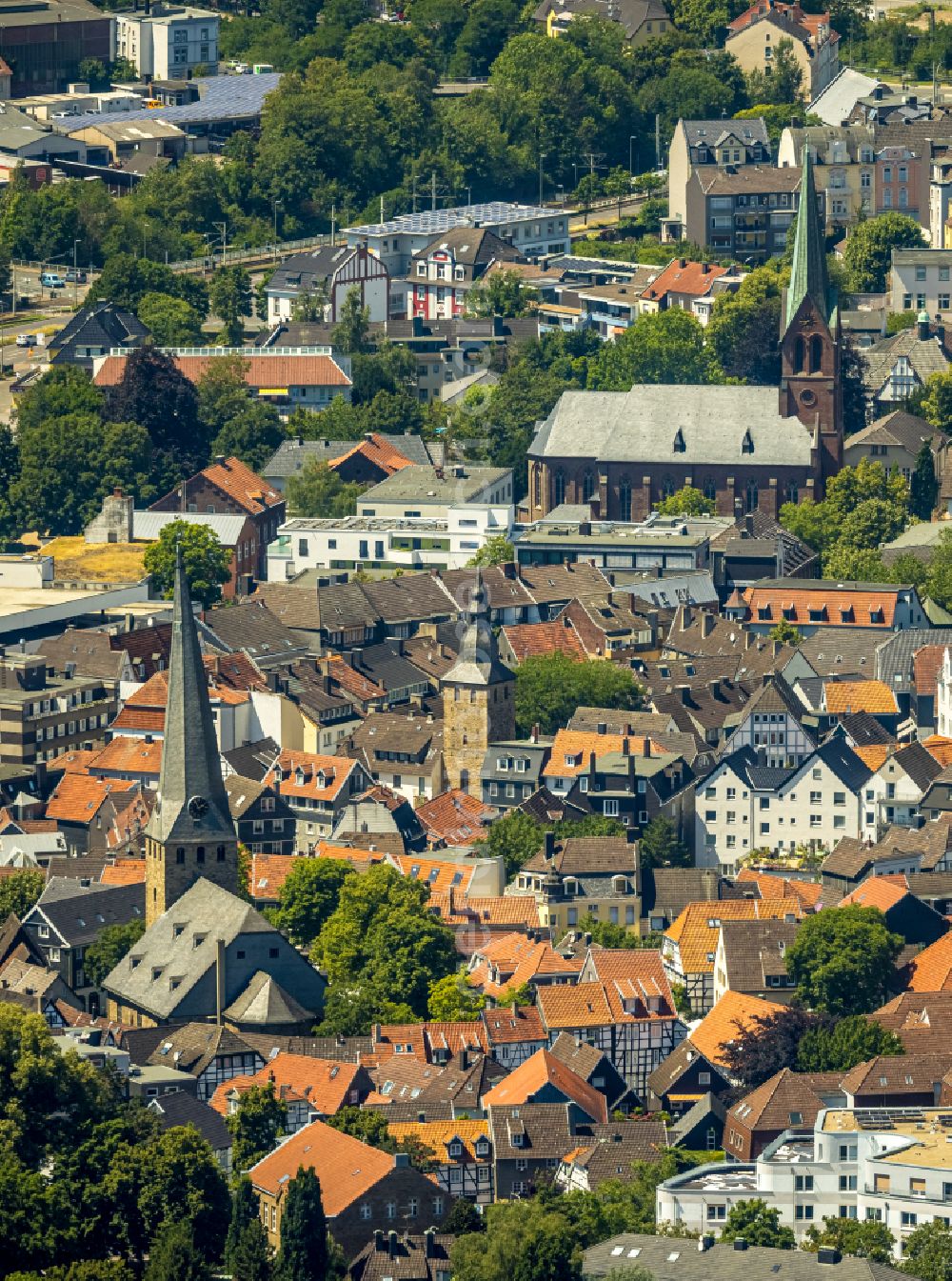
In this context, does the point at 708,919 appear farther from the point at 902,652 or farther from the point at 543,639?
the point at 543,639

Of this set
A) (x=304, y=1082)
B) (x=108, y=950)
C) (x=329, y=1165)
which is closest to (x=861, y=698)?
(x=108, y=950)

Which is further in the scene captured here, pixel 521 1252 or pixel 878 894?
pixel 878 894

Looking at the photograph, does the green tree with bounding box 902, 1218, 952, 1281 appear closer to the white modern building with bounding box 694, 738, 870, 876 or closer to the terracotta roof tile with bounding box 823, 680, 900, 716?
the white modern building with bounding box 694, 738, 870, 876

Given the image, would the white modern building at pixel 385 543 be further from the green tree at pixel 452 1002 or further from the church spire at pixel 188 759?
the green tree at pixel 452 1002

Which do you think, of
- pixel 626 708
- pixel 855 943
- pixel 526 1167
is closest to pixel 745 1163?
pixel 526 1167

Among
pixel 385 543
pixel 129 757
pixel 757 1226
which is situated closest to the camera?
pixel 757 1226

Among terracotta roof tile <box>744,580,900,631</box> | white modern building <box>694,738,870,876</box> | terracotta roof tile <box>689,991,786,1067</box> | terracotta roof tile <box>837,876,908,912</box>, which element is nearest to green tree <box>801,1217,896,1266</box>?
terracotta roof tile <box>689,991,786,1067</box>
